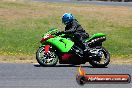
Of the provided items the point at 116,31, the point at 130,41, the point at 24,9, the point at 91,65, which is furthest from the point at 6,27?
the point at 91,65

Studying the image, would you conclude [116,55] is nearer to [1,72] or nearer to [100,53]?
[100,53]

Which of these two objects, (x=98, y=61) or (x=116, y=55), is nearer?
(x=98, y=61)

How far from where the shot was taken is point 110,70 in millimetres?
13109

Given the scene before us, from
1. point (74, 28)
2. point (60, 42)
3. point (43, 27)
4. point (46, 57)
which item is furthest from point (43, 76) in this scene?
point (43, 27)

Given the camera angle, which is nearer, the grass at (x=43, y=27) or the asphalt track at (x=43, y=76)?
the asphalt track at (x=43, y=76)

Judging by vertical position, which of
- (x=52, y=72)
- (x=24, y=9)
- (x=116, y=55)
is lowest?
(x=24, y=9)

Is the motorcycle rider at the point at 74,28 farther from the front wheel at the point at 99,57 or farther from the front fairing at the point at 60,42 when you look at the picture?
the front wheel at the point at 99,57

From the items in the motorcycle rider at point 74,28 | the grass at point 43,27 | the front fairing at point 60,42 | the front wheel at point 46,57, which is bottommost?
the grass at point 43,27

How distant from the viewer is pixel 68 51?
1416 centimetres

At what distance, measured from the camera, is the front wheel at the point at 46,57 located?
A: 1385cm

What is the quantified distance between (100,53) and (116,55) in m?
4.13

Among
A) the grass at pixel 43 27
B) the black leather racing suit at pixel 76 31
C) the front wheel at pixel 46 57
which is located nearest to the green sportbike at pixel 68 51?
the front wheel at pixel 46 57

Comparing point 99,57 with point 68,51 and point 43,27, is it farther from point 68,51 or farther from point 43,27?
point 43,27

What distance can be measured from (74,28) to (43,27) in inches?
570
